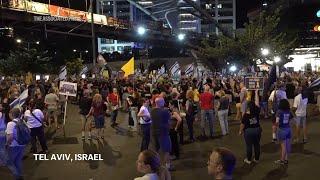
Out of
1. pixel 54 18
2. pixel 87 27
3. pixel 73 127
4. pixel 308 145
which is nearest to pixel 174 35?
pixel 87 27

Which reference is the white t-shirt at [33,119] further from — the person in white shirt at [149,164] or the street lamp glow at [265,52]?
the street lamp glow at [265,52]

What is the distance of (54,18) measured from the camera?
2004 inches

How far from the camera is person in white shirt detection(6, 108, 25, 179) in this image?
10.8m

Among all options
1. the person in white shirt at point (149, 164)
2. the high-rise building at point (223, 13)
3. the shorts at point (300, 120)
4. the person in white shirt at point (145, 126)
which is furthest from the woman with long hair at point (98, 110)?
the high-rise building at point (223, 13)

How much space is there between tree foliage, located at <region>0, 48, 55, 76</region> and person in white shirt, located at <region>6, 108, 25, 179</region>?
183 ft

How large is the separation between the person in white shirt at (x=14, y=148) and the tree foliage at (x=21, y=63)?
5568cm

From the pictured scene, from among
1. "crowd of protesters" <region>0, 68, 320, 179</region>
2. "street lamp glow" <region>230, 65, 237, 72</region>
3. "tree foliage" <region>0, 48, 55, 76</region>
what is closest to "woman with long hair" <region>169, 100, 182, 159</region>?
"crowd of protesters" <region>0, 68, 320, 179</region>

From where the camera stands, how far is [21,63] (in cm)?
6681

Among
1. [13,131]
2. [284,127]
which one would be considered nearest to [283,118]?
[284,127]

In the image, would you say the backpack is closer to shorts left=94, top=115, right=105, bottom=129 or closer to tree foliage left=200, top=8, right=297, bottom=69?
shorts left=94, top=115, right=105, bottom=129

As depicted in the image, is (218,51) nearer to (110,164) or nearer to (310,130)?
(310,130)

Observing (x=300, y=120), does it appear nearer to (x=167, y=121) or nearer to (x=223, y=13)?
(x=167, y=121)

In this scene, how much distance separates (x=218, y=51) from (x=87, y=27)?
21449mm

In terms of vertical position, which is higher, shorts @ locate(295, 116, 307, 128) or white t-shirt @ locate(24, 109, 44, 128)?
white t-shirt @ locate(24, 109, 44, 128)
